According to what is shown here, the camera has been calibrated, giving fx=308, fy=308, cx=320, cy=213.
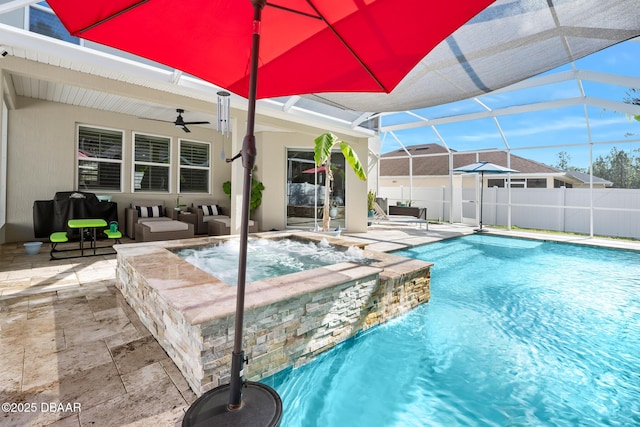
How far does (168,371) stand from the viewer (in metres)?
2.48

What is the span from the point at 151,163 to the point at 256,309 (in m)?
8.95

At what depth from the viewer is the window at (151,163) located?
31.0ft

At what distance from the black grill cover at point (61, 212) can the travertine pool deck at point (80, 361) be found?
311cm

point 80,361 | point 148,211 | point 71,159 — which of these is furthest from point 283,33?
point 71,159

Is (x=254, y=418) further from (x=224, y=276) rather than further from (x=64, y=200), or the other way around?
(x=64, y=200)

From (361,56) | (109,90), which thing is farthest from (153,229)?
(361,56)

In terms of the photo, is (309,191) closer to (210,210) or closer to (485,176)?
(210,210)

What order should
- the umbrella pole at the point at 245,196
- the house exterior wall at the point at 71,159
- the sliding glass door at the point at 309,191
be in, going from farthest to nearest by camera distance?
the sliding glass door at the point at 309,191, the house exterior wall at the point at 71,159, the umbrella pole at the point at 245,196

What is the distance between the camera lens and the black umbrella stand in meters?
1.45

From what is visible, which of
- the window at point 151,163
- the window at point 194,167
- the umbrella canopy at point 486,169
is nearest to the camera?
the window at point 151,163

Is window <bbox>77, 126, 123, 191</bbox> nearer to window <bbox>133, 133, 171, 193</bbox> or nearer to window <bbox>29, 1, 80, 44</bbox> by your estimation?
window <bbox>133, 133, 171, 193</bbox>

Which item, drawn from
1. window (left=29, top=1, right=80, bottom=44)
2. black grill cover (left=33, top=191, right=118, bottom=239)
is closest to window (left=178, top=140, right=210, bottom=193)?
black grill cover (left=33, top=191, right=118, bottom=239)

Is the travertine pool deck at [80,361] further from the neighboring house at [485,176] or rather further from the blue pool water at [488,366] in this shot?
the neighboring house at [485,176]

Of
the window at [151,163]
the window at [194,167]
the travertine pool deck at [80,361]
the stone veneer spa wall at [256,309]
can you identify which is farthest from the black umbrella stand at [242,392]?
the window at [194,167]
